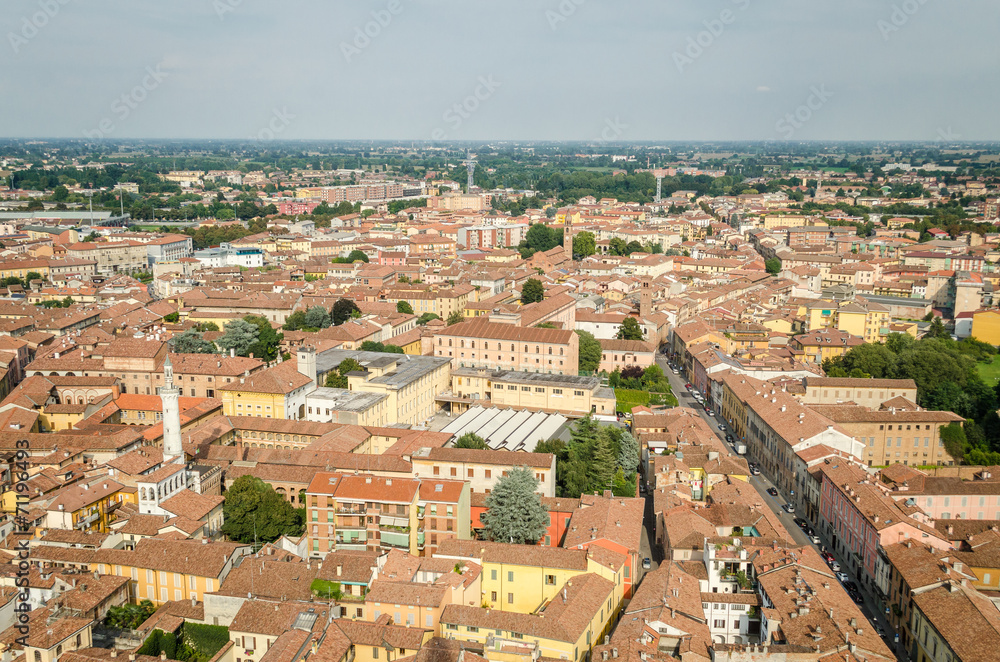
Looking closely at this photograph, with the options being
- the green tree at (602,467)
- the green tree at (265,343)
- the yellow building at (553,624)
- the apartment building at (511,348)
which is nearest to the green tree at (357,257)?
the green tree at (265,343)

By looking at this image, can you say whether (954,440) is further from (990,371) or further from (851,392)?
(990,371)

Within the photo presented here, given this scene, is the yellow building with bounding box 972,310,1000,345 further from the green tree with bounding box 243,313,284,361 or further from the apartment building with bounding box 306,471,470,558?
the green tree with bounding box 243,313,284,361

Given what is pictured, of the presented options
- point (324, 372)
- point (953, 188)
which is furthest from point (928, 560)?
point (953, 188)

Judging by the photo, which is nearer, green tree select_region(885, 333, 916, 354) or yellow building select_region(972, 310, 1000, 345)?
green tree select_region(885, 333, 916, 354)

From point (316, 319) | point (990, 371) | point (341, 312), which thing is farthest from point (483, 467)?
point (990, 371)

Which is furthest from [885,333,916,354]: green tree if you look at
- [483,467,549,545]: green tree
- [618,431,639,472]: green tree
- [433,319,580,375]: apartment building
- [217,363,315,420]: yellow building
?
[217,363,315,420]: yellow building
